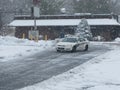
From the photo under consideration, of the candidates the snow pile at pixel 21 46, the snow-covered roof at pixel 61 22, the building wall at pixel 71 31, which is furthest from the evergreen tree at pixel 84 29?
the snow pile at pixel 21 46

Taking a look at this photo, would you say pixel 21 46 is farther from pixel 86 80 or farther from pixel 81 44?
pixel 86 80

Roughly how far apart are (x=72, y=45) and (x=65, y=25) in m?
31.9

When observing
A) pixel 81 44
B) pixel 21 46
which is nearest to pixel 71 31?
pixel 21 46

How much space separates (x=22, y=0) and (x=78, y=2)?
27582 mm

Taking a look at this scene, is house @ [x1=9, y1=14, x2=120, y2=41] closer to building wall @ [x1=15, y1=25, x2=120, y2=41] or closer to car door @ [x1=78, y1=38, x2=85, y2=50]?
building wall @ [x1=15, y1=25, x2=120, y2=41]

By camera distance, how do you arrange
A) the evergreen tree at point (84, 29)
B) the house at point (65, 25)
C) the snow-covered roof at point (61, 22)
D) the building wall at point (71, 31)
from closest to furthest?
the evergreen tree at point (84, 29) < the snow-covered roof at point (61, 22) < the house at point (65, 25) < the building wall at point (71, 31)

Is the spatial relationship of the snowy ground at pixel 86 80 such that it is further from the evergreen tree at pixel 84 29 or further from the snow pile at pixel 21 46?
the evergreen tree at pixel 84 29

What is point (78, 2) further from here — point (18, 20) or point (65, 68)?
point (65, 68)

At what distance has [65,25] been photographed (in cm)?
6956

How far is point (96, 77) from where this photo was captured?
1959 centimetres

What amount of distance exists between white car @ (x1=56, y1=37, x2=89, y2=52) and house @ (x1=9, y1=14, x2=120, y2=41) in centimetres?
2919

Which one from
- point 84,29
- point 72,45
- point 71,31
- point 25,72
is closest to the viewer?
point 25,72

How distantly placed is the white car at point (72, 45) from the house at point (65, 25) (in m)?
29.2

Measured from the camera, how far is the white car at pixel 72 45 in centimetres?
3766
